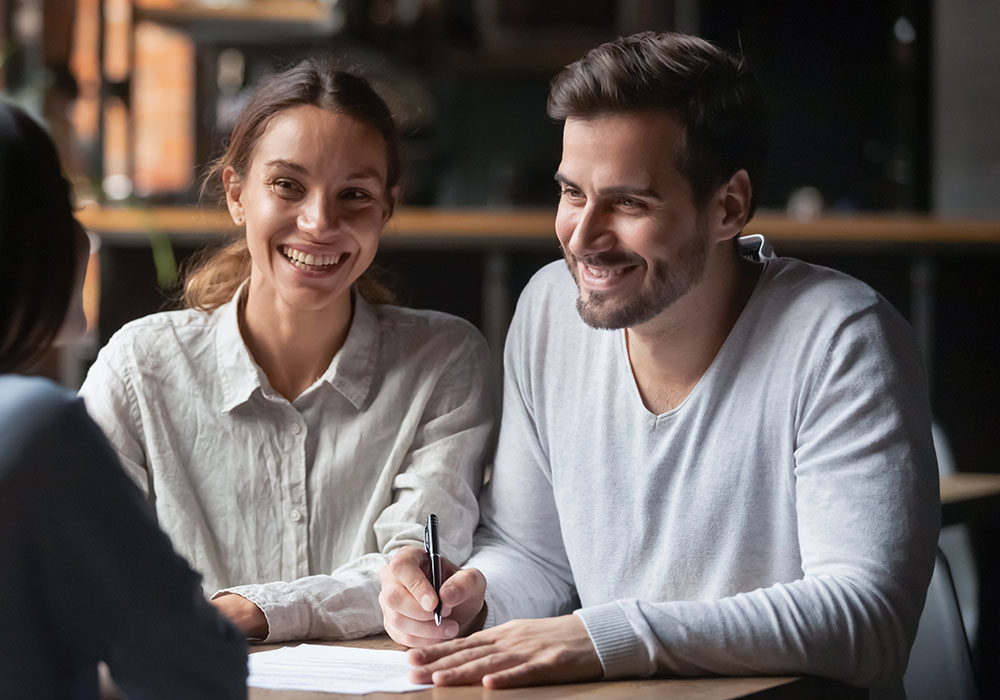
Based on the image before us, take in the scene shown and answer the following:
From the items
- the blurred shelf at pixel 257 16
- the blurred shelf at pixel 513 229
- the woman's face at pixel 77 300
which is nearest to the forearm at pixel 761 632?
the woman's face at pixel 77 300

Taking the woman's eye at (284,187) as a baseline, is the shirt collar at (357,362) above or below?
below

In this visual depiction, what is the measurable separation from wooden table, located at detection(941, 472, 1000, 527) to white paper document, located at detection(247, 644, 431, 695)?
98 cm

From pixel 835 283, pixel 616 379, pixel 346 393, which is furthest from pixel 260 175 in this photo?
pixel 835 283

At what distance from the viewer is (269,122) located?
5.54 feet

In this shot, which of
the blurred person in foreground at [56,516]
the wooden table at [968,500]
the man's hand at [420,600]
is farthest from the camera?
the wooden table at [968,500]

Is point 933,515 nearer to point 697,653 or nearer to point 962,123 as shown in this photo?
point 697,653

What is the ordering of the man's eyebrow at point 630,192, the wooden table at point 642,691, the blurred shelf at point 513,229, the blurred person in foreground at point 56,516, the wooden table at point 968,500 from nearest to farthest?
the blurred person in foreground at point 56,516
the wooden table at point 642,691
the man's eyebrow at point 630,192
the wooden table at point 968,500
the blurred shelf at point 513,229

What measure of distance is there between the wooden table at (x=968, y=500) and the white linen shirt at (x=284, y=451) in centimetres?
76

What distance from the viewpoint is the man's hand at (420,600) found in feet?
4.46

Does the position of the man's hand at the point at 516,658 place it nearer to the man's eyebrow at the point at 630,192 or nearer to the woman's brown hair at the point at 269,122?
the man's eyebrow at the point at 630,192

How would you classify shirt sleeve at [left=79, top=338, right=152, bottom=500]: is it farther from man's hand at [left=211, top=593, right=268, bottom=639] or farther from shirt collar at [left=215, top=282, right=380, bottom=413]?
man's hand at [left=211, top=593, right=268, bottom=639]

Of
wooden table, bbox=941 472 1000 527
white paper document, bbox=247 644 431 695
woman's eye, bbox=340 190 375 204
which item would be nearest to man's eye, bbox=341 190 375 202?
woman's eye, bbox=340 190 375 204

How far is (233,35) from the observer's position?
523cm

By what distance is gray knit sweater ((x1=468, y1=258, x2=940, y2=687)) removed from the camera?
48.9 inches
